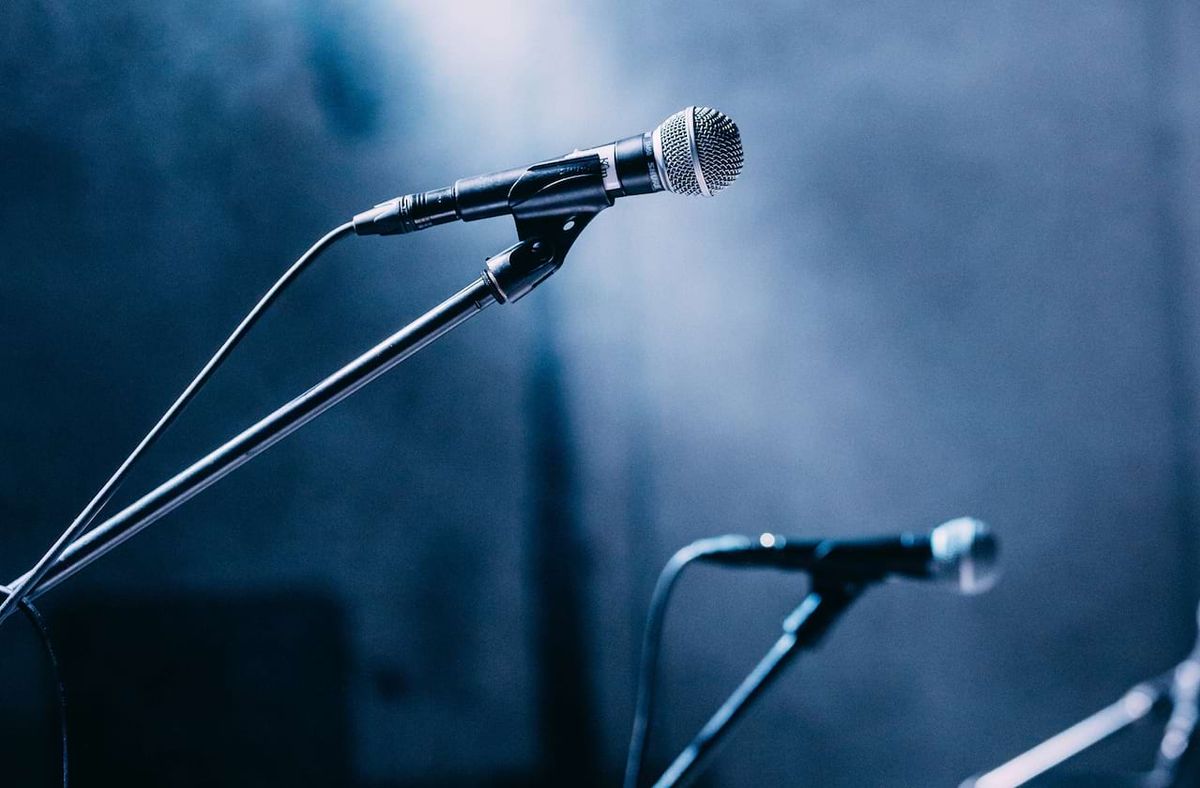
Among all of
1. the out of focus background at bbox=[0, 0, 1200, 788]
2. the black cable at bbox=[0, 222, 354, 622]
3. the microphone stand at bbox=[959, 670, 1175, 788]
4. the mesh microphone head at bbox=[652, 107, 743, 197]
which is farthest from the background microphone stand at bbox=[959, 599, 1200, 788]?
the black cable at bbox=[0, 222, 354, 622]

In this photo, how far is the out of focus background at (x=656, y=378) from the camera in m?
1.99

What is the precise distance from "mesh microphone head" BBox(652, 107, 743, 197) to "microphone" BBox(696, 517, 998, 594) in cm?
38

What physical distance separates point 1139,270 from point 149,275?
7.65ft

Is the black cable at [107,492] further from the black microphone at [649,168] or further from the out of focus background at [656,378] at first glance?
the out of focus background at [656,378]

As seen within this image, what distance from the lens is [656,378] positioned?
224 cm

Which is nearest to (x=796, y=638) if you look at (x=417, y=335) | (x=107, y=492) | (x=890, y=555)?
(x=890, y=555)

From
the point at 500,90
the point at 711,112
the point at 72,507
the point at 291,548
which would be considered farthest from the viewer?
the point at 500,90

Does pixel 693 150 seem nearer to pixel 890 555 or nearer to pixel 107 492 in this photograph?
pixel 890 555

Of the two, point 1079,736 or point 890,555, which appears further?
point 1079,736

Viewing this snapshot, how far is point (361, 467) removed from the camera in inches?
82.2

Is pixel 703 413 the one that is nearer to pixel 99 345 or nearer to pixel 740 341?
pixel 740 341

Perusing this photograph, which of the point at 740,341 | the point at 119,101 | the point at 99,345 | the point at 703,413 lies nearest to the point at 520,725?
the point at 703,413

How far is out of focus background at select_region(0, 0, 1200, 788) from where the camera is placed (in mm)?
1990

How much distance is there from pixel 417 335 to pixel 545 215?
0.16m
